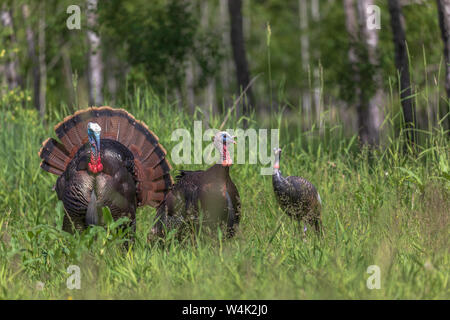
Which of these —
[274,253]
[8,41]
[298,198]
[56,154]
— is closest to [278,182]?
[298,198]

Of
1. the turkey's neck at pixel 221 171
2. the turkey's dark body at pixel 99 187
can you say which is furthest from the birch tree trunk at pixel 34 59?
the turkey's neck at pixel 221 171

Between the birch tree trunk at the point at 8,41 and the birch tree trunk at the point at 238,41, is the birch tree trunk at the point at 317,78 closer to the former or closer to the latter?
the birch tree trunk at the point at 238,41

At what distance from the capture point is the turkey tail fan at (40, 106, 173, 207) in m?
5.45

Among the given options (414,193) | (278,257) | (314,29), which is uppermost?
(314,29)

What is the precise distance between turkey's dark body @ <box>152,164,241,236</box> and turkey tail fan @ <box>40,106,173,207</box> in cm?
47

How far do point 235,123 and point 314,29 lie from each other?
75.7 feet

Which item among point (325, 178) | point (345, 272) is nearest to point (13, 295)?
point (345, 272)

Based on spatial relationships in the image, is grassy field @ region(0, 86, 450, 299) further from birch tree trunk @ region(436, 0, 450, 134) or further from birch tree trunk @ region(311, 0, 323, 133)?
birch tree trunk @ region(436, 0, 450, 134)

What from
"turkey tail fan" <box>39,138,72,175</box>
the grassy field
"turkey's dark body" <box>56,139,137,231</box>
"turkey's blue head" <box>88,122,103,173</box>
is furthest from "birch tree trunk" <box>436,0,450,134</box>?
"turkey tail fan" <box>39,138,72,175</box>

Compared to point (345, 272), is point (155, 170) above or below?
above

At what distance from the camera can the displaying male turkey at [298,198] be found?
5.41 meters

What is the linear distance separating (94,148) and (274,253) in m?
1.67
